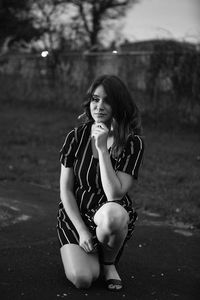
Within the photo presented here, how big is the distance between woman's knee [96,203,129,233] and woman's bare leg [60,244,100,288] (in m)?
0.25

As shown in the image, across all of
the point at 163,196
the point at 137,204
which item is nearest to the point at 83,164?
the point at 137,204

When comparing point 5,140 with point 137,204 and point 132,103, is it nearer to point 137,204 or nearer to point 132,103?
point 137,204

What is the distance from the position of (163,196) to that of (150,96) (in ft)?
21.6

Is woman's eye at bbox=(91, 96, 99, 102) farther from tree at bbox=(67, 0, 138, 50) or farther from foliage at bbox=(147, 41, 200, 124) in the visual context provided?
tree at bbox=(67, 0, 138, 50)

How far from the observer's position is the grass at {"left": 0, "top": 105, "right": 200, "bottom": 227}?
6.04m

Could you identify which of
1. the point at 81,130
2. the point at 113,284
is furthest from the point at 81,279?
the point at 81,130

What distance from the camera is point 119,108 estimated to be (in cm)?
350

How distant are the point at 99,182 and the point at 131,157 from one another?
261 mm

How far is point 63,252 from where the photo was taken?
138 inches

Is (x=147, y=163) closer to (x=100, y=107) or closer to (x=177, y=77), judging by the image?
(x=177, y=77)

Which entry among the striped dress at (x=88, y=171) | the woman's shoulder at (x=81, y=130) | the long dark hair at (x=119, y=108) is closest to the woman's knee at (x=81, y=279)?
the striped dress at (x=88, y=171)

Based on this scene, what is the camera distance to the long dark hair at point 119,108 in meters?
3.46

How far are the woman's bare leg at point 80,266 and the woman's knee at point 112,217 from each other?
0.25m

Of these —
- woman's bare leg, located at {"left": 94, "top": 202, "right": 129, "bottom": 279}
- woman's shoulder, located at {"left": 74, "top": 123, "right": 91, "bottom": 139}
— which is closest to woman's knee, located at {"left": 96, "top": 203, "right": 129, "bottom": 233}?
woman's bare leg, located at {"left": 94, "top": 202, "right": 129, "bottom": 279}
